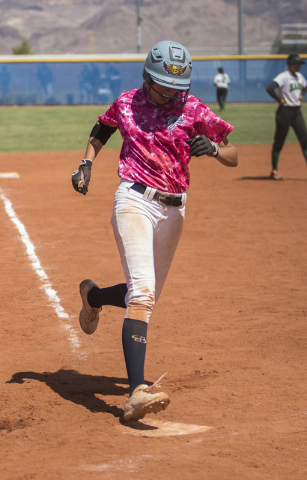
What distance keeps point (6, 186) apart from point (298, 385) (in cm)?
899

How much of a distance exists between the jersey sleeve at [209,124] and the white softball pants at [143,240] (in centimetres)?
46

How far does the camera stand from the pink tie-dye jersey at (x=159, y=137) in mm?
3961

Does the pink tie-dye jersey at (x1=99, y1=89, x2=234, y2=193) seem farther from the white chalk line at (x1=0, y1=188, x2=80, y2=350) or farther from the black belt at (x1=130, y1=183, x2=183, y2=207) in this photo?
the white chalk line at (x1=0, y1=188, x2=80, y2=350)

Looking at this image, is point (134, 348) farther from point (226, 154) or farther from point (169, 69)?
point (169, 69)

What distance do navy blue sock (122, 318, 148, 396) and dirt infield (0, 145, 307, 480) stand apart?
324 millimetres

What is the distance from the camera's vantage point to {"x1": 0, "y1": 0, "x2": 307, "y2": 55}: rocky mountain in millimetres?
121550

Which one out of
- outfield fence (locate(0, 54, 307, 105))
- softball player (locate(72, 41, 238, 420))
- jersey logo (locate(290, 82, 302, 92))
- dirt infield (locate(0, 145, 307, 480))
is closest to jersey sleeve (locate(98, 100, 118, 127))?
softball player (locate(72, 41, 238, 420))

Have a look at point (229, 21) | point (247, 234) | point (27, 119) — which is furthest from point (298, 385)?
point (229, 21)

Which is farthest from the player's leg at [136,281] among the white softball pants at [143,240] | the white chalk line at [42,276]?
the white chalk line at [42,276]

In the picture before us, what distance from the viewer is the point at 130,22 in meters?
128

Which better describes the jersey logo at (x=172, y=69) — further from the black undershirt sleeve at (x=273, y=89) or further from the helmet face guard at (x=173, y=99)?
the black undershirt sleeve at (x=273, y=89)

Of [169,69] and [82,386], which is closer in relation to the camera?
[169,69]

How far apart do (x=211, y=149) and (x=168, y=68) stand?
579mm

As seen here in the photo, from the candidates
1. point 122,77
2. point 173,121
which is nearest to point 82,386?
point 173,121
